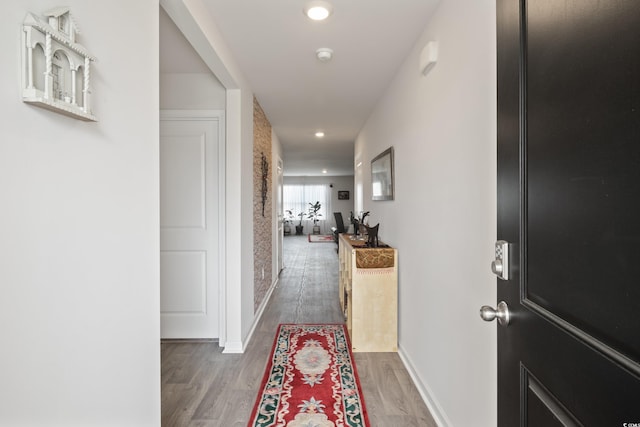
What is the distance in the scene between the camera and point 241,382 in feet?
7.32

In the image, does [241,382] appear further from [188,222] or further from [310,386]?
[188,222]

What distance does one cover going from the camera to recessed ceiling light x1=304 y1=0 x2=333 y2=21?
1779 millimetres

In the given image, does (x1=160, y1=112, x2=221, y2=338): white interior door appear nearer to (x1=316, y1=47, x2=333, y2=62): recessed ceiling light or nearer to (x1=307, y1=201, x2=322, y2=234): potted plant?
(x1=316, y1=47, x2=333, y2=62): recessed ceiling light

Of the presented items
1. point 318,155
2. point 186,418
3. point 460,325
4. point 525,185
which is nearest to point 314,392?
point 186,418

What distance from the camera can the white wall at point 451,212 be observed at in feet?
4.28

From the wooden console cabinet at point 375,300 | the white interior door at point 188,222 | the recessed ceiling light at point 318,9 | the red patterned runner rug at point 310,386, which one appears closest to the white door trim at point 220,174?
the white interior door at point 188,222

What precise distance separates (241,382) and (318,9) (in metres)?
2.47

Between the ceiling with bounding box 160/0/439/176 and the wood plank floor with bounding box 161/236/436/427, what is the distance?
2388 mm

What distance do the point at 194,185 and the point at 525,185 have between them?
2716 millimetres

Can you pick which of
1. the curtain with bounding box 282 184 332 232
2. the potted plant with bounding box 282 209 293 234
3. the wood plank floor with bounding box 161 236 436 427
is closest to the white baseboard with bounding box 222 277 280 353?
the wood plank floor with bounding box 161 236 436 427

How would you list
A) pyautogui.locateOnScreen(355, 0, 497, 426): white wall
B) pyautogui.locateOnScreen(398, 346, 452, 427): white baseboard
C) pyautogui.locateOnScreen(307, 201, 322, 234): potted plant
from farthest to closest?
pyautogui.locateOnScreen(307, 201, 322, 234): potted plant → pyautogui.locateOnScreen(398, 346, 452, 427): white baseboard → pyautogui.locateOnScreen(355, 0, 497, 426): white wall

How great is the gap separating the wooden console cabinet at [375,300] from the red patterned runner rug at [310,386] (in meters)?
0.23


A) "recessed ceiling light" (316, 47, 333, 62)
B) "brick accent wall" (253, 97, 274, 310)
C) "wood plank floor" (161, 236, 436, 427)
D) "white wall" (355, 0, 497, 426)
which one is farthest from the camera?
"brick accent wall" (253, 97, 274, 310)

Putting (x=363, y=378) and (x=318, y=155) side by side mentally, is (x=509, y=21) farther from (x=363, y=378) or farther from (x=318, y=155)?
(x=318, y=155)
